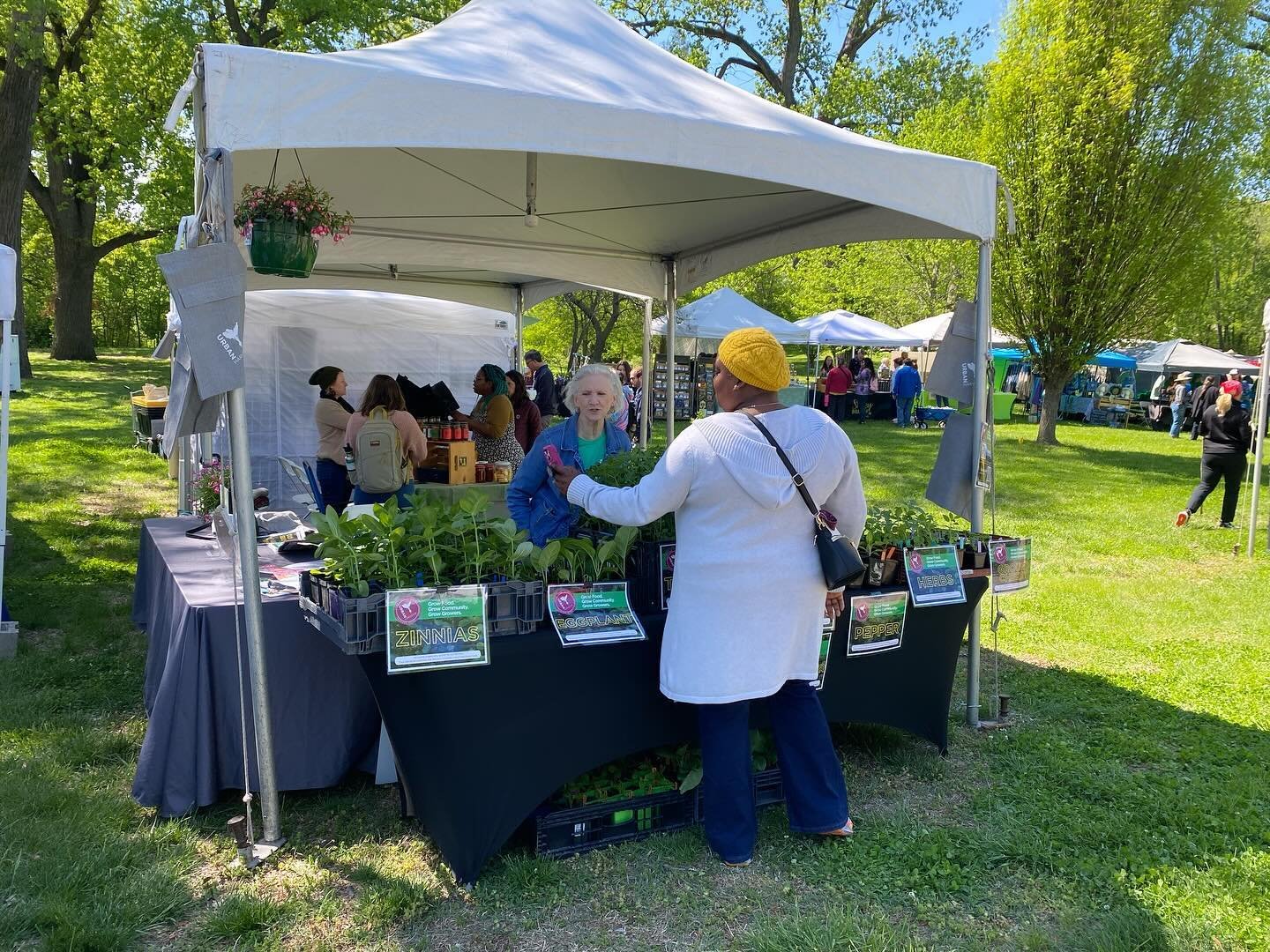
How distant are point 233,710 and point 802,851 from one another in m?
1.95

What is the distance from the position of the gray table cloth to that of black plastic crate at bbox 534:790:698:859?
0.81 meters

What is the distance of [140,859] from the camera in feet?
9.45

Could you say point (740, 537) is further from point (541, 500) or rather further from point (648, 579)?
point (541, 500)

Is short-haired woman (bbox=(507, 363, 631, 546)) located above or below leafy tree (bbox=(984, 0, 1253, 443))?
below

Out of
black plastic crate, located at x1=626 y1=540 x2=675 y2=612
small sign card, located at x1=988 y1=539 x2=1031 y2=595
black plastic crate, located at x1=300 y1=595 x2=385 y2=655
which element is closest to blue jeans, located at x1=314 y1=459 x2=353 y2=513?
black plastic crate, located at x1=300 y1=595 x2=385 y2=655

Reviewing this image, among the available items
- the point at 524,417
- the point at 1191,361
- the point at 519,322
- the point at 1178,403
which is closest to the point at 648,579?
the point at 524,417

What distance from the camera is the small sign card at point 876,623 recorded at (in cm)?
334

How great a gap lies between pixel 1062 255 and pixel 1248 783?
45.0ft

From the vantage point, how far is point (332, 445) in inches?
252

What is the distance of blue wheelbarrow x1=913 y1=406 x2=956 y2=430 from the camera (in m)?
21.0

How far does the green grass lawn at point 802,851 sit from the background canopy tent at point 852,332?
44.7ft

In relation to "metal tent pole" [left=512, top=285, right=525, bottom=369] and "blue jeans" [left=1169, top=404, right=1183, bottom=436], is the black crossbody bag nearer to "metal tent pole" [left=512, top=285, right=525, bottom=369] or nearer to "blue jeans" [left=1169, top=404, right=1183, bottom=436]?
"metal tent pole" [left=512, top=285, right=525, bottom=369]

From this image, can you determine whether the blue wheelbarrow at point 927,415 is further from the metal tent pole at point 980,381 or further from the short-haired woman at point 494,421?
the metal tent pole at point 980,381

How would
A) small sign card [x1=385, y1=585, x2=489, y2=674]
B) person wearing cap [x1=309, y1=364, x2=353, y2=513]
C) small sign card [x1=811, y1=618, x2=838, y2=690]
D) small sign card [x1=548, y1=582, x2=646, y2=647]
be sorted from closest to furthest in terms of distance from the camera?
1. small sign card [x1=385, y1=585, x2=489, y2=674]
2. small sign card [x1=548, y1=582, x2=646, y2=647]
3. small sign card [x1=811, y1=618, x2=838, y2=690]
4. person wearing cap [x1=309, y1=364, x2=353, y2=513]
